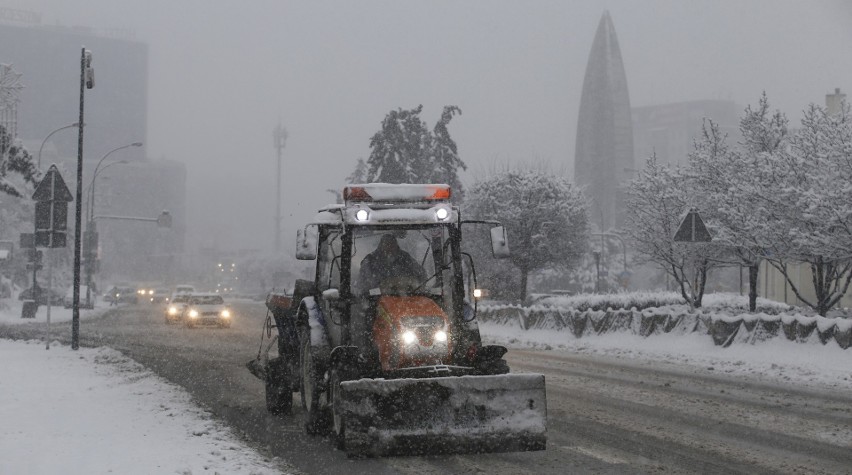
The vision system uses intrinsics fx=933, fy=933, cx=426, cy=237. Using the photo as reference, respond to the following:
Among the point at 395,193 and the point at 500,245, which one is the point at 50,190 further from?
the point at 500,245

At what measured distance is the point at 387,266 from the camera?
980cm

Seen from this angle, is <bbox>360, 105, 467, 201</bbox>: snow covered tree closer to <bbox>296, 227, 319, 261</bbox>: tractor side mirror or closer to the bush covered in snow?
the bush covered in snow

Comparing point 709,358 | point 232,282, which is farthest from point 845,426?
point 232,282

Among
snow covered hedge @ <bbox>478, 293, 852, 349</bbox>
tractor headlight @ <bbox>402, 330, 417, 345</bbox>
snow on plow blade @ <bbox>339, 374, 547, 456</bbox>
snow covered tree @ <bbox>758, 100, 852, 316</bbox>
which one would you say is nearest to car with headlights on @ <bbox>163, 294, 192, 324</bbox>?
snow covered hedge @ <bbox>478, 293, 852, 349</bbox>

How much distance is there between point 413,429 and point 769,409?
5.97 metres

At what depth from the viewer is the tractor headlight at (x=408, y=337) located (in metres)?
8.81

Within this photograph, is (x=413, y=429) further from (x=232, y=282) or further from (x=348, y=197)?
(x=232, y=282)

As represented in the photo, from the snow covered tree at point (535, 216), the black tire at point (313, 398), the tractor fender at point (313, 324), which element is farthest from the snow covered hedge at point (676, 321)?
the black tire at point (313, 398)

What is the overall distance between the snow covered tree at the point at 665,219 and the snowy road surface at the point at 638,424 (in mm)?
12495

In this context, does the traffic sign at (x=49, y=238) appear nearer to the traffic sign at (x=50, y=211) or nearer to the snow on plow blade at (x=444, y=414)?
the traffic sign at (x=50, y=211)

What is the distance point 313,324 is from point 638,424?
3939 millimetres

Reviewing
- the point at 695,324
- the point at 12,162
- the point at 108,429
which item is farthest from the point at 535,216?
the point at 108,429

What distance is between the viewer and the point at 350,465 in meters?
8.63

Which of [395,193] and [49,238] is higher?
[395,193]
